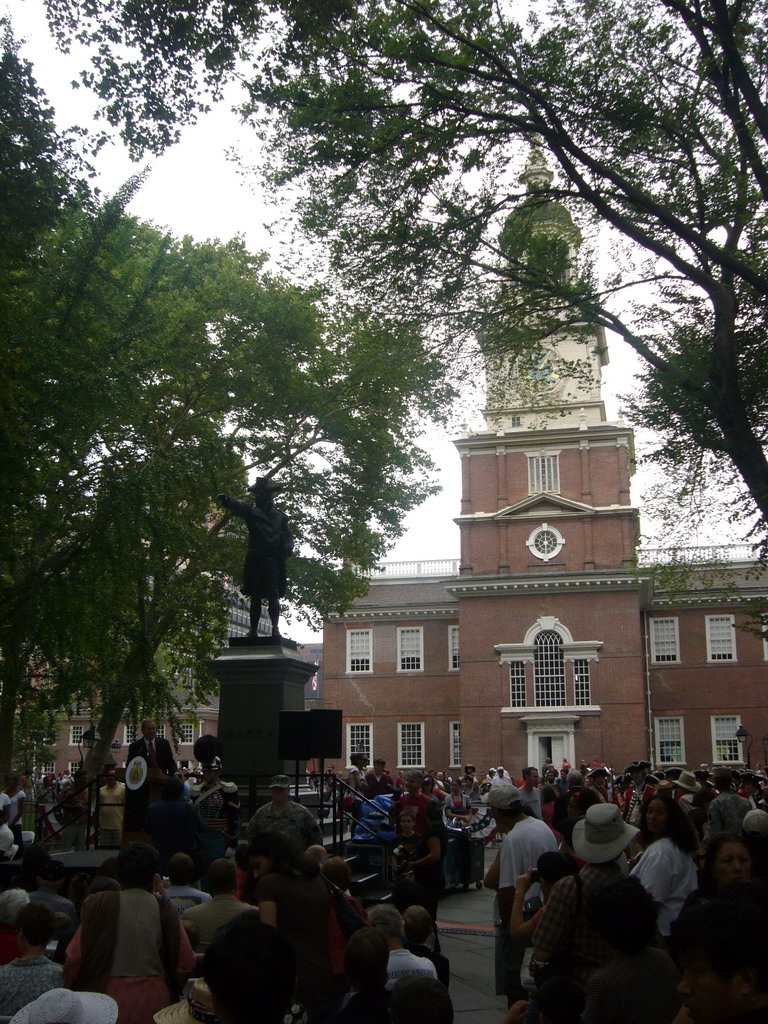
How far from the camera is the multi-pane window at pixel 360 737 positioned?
46094 mm

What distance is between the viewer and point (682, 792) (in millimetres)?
10961

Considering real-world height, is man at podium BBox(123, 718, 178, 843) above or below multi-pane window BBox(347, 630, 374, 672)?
below

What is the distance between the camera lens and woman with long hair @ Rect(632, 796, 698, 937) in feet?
19.2

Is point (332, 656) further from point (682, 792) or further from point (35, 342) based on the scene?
point (682, 792)

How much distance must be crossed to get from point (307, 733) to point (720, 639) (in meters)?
36.8

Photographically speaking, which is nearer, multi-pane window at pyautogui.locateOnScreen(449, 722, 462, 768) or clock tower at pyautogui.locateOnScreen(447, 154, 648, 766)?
clock tower at pyautogui.locateOnScreen(447, 154, 648, 766)

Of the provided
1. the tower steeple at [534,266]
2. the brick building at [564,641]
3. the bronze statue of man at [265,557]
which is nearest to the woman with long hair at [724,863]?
the bronze statue of man at [265,557]

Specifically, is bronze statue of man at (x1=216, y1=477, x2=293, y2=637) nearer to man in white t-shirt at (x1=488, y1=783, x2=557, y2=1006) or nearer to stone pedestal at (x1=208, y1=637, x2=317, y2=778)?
stone pedestal at (x1=208, y1=637, x2=317, y2=778)

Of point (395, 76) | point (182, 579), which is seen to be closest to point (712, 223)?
point (395, 76)

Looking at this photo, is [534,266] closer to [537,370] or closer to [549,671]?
[537,370]

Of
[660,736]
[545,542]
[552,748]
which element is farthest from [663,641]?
[552,748]

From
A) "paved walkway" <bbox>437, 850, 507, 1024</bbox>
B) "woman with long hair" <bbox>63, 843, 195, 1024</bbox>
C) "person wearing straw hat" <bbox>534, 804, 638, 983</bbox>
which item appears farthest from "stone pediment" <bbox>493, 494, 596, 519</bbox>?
"woman with long hair" <bbox>63, 843, 195, 1024</bbox>

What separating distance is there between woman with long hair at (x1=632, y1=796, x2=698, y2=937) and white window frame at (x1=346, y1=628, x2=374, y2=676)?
4156 centimetres

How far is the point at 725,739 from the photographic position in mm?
42250
